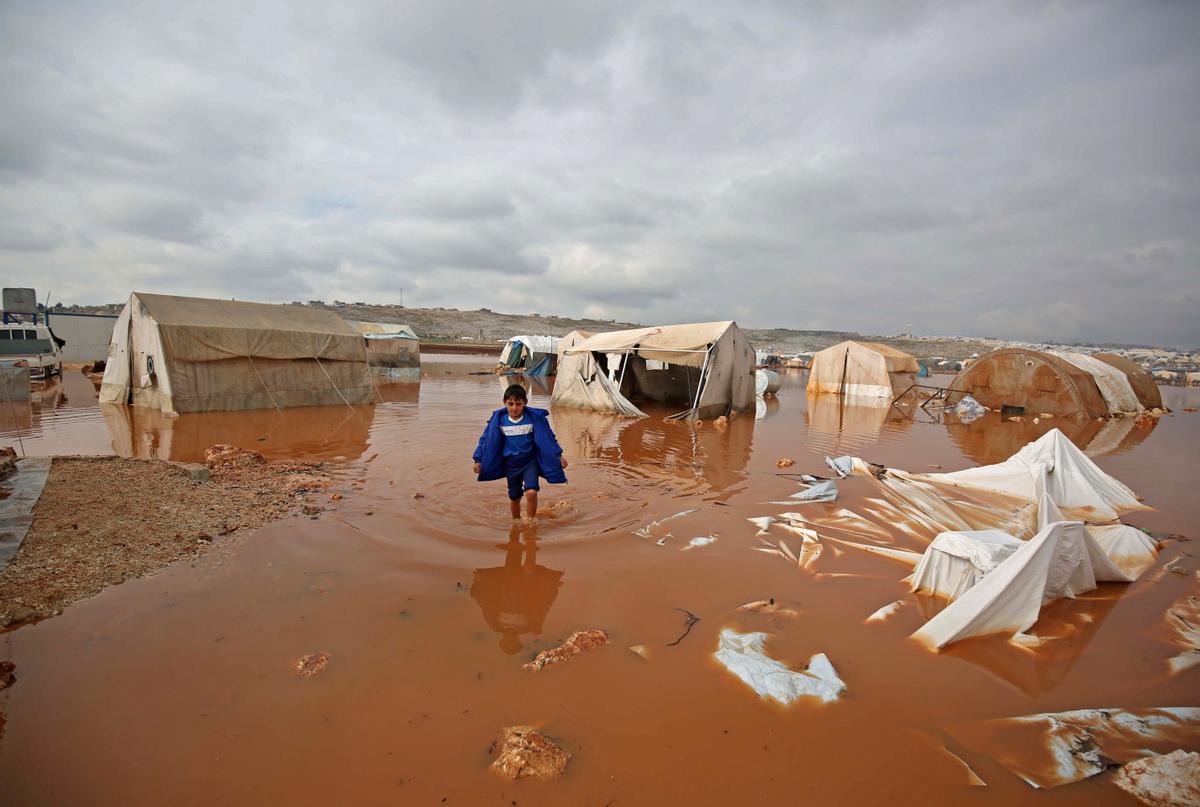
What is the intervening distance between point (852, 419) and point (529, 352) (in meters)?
20.5

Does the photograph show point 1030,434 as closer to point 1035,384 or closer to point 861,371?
point 1035,384

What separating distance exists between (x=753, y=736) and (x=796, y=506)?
4183mm

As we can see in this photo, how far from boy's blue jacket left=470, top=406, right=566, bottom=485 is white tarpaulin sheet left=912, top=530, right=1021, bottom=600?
10.9 feet

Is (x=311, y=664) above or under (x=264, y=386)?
under

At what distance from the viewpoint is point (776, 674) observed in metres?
2.98

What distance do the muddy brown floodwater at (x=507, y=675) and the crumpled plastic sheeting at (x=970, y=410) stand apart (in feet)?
41.4

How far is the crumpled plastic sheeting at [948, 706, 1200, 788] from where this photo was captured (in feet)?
7.69

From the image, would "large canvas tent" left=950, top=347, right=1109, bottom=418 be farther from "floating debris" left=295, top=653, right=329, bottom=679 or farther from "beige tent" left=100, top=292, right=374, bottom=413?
"floating debris" left=295, top=653, right=329, bottom=679

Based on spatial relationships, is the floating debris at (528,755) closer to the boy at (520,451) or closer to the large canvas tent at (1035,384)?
the boy at (520,451)

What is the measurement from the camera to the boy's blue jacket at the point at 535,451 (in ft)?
17.7

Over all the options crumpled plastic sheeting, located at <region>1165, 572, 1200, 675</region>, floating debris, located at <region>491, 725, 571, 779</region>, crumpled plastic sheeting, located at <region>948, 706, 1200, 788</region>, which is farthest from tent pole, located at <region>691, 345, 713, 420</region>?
floating debris, located at <region>491, 725, 571, 779</region>

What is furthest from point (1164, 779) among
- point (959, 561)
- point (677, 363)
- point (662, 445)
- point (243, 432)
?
point (677, 363)

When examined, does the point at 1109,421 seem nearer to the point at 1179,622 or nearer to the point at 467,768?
the point at 1179,622

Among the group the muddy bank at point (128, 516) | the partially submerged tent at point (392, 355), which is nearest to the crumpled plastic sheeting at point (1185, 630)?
the muddy bank at point (128, 516)
